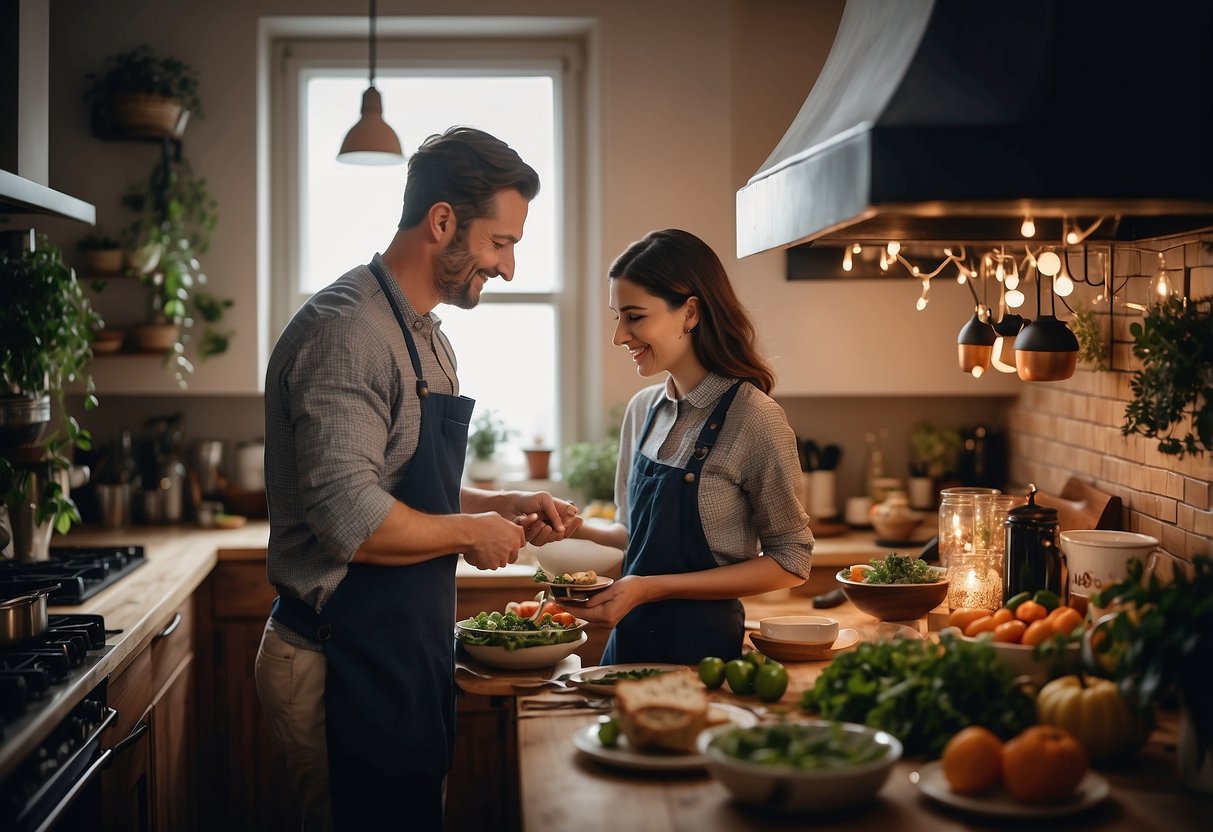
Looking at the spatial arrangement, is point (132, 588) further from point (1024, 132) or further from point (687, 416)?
point (1024, 132)

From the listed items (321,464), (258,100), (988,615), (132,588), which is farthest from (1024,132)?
(258,100)

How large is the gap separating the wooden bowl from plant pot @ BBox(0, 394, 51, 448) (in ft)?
6.41

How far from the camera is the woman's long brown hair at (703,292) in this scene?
8.28ft

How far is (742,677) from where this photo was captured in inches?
81.4

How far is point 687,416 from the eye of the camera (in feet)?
8.49

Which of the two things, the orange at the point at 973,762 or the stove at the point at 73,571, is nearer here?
the orange at the point at 973,762

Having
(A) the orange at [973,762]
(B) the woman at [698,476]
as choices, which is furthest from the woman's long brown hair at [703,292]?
(A) the orange at [973,762]

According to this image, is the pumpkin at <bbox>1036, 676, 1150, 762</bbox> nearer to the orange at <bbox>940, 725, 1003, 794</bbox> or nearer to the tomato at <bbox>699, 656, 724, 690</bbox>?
the orange at <bbox>940, 725, 1003, 794</bbox>

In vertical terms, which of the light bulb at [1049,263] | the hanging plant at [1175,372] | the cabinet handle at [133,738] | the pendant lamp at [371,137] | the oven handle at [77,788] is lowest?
the cabinet handle at [133,738]

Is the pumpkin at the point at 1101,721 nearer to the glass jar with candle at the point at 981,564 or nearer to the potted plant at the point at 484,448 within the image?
the glass jar with candle at the point at 981,564

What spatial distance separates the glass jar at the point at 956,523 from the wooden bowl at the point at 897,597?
23cm

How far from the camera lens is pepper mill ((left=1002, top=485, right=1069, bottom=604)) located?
2.44 meters

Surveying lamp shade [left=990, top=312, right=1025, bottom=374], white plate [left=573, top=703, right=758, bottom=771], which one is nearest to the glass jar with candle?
lamp shade [left=990, top=312, right=1025, bottom=374]

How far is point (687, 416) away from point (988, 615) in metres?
0.75
